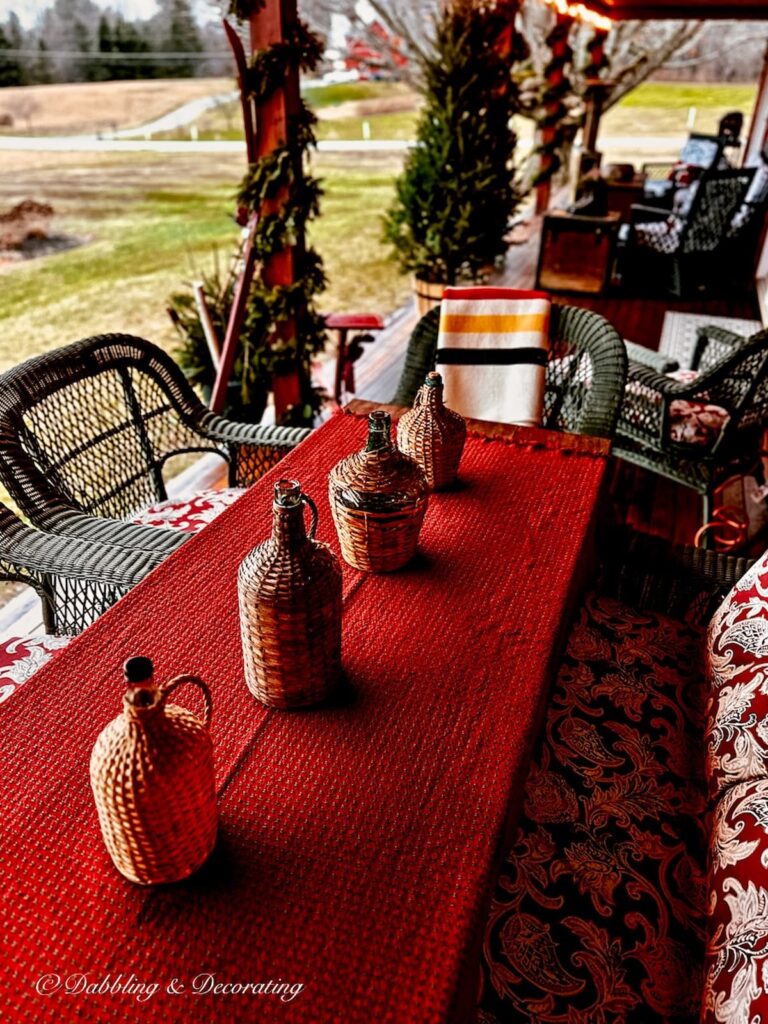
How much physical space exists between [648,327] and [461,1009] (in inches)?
187

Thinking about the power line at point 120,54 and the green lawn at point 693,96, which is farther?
the green lawn at point 693,96

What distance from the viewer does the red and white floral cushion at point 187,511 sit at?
1.72 meters

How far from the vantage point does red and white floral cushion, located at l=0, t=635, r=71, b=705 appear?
1.26 meters

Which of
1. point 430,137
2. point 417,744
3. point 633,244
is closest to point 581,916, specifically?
point 417,744

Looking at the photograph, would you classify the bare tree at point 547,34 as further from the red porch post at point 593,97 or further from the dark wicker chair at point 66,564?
the dark wicker chair at point 66,564

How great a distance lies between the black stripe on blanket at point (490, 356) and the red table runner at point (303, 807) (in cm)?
80

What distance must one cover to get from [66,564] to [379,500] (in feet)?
1.93

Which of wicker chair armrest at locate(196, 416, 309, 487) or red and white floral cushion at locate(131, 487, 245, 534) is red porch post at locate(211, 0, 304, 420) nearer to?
wicker chair armrest at locate(196, 416, 309, 487)

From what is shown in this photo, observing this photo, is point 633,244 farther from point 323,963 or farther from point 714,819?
point 323,963

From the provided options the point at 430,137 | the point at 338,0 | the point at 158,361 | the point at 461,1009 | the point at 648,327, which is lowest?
the point at 648,327

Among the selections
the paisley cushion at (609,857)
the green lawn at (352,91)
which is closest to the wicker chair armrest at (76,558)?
the paisley cushion at (609,857)

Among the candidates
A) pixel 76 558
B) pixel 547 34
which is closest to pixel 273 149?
pixel 76 558

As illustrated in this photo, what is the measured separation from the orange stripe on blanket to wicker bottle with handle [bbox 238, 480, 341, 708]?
3.81 ft

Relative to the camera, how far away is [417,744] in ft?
2.88
